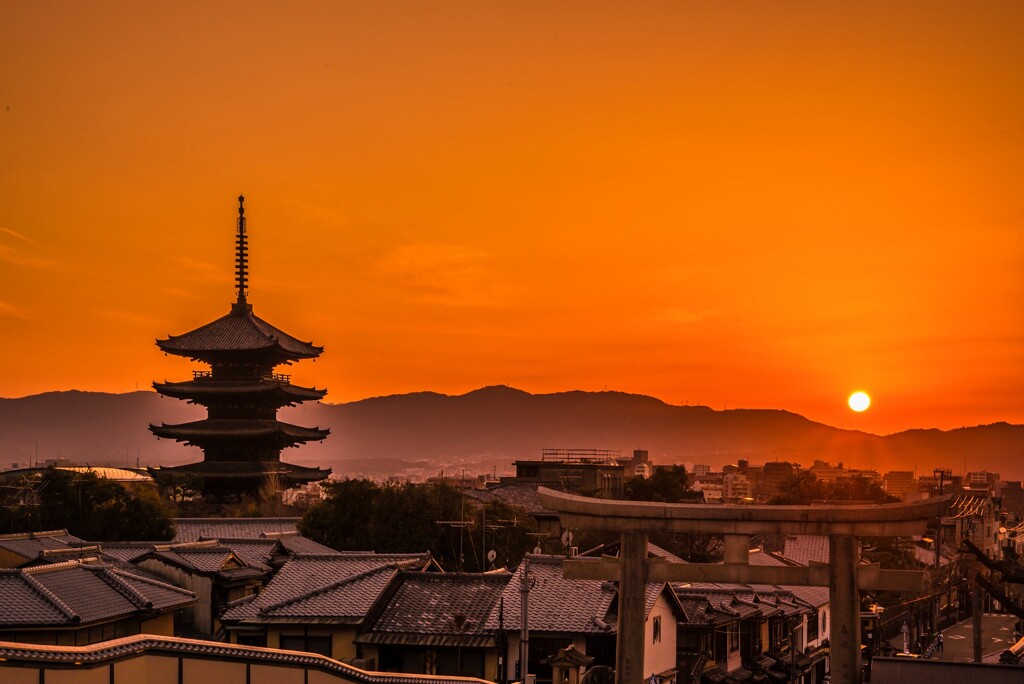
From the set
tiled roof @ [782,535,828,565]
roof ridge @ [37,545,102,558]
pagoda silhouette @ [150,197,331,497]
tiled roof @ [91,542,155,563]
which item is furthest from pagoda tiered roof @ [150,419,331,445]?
roof ridge @ [37,545,102,558]

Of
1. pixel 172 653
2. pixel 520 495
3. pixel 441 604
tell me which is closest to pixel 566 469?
pixel 520 495

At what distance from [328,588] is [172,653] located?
1511 cm

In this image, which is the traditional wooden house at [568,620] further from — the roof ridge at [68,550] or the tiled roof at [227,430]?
the tiled roof at [227,430]

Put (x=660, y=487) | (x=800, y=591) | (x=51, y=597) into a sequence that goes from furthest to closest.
→ (x=660, y=487)
(x=800, y=591)
(x=51, y=597)

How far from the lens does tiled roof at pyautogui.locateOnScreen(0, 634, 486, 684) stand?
1678cm

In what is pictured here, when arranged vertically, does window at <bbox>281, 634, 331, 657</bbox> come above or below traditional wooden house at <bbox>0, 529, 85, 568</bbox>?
below

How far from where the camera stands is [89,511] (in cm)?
5734

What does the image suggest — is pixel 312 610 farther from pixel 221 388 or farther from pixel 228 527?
pixel 221 388

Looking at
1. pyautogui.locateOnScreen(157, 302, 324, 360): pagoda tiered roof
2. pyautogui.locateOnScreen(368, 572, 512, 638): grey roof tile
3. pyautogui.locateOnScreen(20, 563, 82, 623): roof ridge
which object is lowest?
pyautogui.locateOnScreen(368, 572, 512, 638): grey roof tile

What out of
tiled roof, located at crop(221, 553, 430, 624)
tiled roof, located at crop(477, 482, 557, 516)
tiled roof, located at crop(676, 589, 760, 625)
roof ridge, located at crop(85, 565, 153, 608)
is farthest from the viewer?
tiled roof, located at crop(477, 482, 557, 516)

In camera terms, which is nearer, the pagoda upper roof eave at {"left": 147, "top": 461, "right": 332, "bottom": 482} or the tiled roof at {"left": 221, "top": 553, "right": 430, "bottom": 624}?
the tiled roof at {"left": 221, "top": 553, "right": 430, "bottom": 624}

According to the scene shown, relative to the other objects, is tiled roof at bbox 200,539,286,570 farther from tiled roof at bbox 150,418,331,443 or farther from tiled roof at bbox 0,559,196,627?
tiled roof at bbox 150,418,331,443

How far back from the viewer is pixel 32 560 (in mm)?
38969

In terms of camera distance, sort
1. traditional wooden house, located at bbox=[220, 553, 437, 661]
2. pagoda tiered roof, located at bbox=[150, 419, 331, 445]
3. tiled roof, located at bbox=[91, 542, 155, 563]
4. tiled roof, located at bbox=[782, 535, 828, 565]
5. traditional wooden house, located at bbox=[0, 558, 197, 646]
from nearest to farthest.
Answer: traditional wooden house, located at bbox=[0, 558, 197, 646]
traditional wooden house, located at bbox=[220, 553, 437, 661]
tiled roof, located at bbox=[91, 542, 155, 563]
tiled roof, located at bbox=[782, 535, 828, 565]
pagoda tiered roof, located at bbox=[150, 419, 331, 445]
